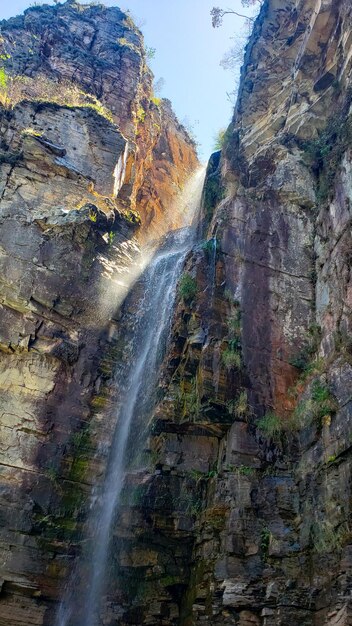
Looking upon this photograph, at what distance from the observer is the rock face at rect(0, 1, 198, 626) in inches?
438

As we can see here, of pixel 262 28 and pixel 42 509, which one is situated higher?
pixel 262 28

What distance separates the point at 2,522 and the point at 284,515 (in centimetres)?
609

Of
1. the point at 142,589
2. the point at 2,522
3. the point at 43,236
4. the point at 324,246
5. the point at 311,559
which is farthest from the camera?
the point at 43,236

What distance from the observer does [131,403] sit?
13344 millimetres

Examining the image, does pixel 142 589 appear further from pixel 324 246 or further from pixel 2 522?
pixel 324 246

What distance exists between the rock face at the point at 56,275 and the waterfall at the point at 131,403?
0.41 m

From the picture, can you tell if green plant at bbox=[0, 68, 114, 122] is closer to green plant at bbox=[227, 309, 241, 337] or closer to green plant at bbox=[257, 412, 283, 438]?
green plant at bbox=[227, 309, 241, 337]

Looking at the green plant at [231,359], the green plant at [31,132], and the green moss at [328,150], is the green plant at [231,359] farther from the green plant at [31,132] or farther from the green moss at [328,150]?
the green plant at [31,132]

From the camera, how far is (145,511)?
1037 cm

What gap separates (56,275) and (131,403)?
4.41 m

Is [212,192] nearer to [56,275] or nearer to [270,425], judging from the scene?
[56,275]

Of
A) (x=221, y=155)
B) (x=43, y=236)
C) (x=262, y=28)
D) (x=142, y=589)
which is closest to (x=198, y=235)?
(x=221, y=155)

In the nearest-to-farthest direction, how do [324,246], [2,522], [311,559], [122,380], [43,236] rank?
[311,559]
[2,522]
[324,246]
[122,380]
[43,236]

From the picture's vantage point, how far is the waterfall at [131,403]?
10219 millimetres
